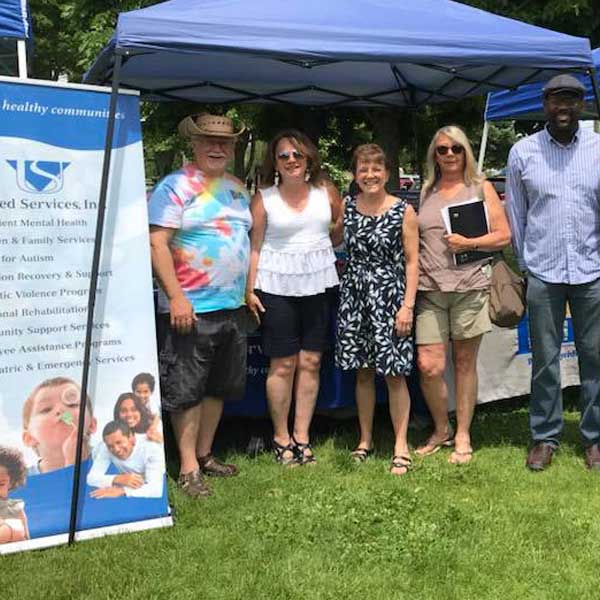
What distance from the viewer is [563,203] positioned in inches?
144

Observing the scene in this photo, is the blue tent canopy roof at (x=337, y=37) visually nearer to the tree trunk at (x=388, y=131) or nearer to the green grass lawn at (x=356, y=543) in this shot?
the green grass lawn at (x=356, y=543)

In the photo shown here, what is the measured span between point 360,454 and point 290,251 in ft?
3.90

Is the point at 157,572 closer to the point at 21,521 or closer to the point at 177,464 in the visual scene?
the point at 21,521

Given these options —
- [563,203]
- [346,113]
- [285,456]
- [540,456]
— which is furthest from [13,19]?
[346,113]

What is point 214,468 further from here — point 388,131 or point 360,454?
point 388,131

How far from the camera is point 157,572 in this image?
2.88 m

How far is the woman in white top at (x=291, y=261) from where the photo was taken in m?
3.75

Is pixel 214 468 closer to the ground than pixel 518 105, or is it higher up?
closer to the ground

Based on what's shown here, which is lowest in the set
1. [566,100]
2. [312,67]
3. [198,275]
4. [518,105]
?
[198,275]

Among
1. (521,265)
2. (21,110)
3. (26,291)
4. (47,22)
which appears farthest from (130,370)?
(47,22)

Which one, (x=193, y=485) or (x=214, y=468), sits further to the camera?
(x=214, y=468)

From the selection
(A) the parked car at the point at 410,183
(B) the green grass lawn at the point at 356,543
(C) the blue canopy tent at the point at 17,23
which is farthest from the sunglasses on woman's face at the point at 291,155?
(A) the parked car at the point at 410,183

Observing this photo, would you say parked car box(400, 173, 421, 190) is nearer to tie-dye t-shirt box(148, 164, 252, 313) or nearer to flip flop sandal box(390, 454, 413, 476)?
flip flop sandal box(390, 454, 413, 476)

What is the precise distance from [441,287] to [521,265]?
18.4 inches
